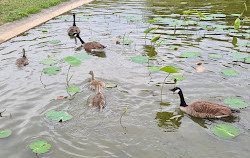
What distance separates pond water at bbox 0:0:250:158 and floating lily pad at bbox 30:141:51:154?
0.13 meters

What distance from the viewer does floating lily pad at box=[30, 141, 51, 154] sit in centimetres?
517

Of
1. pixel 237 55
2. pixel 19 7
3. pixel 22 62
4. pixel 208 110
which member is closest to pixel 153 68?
pixel 208 110

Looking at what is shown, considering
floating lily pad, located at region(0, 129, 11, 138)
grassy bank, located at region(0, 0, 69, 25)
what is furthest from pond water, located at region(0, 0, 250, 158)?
grassy bank, located at region(0, 0, 69, 25)

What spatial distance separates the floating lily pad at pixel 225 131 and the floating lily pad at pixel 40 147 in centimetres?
368

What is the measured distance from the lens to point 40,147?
5289 mm

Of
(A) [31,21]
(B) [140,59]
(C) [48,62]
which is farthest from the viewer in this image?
(A) [31,21]

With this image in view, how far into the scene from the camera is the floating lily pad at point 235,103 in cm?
661

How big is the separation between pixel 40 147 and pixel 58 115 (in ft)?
3.90

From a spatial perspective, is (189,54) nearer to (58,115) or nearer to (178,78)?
(178,78)

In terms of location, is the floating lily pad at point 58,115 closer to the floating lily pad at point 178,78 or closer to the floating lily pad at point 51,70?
the floating lily pad at point 51,70

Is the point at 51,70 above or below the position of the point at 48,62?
below

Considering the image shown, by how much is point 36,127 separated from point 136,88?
124 inches

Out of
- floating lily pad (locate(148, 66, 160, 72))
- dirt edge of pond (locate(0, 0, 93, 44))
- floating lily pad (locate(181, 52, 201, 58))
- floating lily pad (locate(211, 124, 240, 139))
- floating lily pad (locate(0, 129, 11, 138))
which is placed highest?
dirt edge of pond (locate(0, 0, 93, 44))

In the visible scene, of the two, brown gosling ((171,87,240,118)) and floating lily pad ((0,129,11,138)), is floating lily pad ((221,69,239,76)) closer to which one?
brown gosling ((171,87,240,118))
